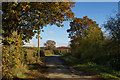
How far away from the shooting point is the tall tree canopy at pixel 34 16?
710cm

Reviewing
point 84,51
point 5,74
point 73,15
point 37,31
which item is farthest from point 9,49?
point 84,51

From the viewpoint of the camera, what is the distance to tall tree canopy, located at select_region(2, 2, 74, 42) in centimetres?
710

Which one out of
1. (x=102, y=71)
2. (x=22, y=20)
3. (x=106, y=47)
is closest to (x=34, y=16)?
(x=22, y=20)

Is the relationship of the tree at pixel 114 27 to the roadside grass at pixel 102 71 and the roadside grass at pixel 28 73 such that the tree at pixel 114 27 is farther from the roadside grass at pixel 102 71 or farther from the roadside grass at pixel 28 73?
the roadside grass at pixel 28 73

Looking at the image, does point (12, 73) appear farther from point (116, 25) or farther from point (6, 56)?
point (116, 25)

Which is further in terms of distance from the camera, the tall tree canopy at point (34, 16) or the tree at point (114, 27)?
the tree at point (114, 27)

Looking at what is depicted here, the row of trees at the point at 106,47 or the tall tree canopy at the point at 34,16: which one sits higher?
the tall tree canopy at the point at 34,16

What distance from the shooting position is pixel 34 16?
735 centimetres

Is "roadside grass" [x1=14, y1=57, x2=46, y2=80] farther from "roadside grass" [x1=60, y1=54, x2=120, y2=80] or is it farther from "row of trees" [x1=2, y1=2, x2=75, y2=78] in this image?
"roadside grass" [x1=60, y1=54, x2=120, y2=80]

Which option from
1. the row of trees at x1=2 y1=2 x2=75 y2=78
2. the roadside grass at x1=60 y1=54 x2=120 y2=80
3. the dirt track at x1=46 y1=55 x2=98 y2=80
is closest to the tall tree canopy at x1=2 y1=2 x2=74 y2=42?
the row of trees at x1=2 y1=2 x2=75 y2=78

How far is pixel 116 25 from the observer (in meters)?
11.1

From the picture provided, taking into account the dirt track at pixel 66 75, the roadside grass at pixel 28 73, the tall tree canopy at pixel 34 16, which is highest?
the tall tree canopy at pixel 34 16

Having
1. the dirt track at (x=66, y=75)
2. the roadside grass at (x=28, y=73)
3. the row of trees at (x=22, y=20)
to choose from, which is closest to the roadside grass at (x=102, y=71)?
the dirt track at (x=66, y=75)

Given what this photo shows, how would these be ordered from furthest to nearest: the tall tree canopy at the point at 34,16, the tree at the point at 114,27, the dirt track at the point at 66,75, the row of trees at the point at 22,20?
1. the tree at the point at 114,27
2. the dirt track at the point at 66,75
3. the tall tree canopy at the point at 34,16
4. the row of trees at the point at 22,20
